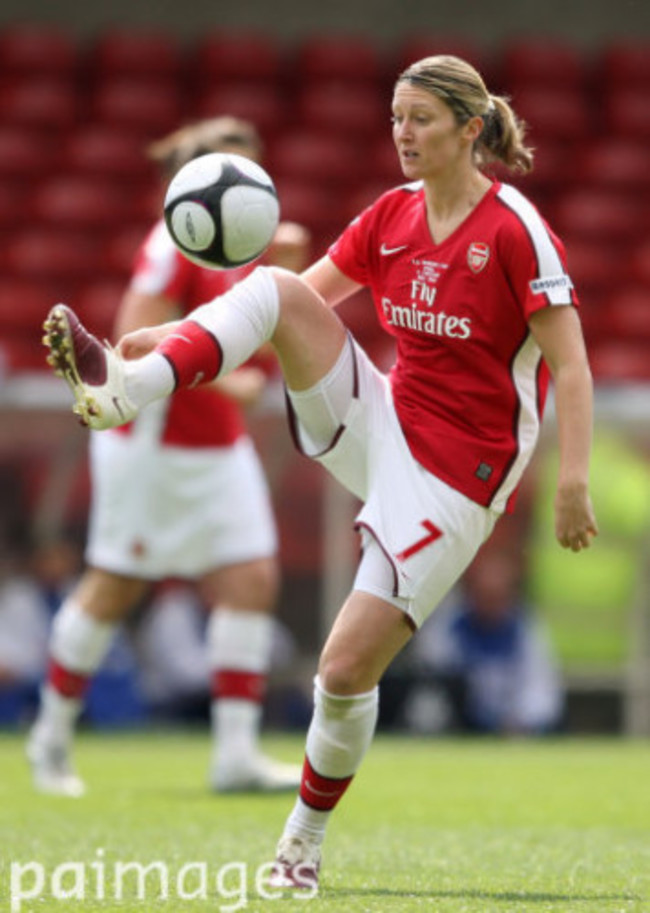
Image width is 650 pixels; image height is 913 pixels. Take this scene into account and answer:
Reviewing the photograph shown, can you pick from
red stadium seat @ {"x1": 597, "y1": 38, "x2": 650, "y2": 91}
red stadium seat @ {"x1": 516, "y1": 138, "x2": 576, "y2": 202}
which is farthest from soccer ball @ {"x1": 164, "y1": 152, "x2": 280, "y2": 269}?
red stadium seat @ {"x1": 597, "y1": 38, "x2": 650, "y2": 91}

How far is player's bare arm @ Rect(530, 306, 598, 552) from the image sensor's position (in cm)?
403

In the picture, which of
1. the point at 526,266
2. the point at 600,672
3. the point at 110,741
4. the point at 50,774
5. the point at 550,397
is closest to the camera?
the point at 526,266

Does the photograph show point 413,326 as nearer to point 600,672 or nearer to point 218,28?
point 600,672

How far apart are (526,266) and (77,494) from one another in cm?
651

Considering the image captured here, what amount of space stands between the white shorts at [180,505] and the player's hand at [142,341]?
2.35 metres

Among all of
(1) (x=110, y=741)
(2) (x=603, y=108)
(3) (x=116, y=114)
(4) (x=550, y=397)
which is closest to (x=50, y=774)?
(1) (x=110, y=741)

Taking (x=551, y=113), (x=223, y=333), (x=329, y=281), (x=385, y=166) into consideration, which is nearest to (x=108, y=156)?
(x=385, y=166)

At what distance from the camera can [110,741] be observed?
344 inches

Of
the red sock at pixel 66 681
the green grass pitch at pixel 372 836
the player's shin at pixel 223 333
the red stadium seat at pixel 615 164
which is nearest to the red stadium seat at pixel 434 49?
the red stadium seat at pixel 615 164

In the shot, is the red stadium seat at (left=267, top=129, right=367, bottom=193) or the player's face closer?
the player's face

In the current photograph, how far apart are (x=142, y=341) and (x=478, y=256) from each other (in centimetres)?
76

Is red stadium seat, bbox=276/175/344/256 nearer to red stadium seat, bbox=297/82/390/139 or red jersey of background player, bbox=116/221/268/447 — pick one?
red stadium seat, bbox=297/82/390/139

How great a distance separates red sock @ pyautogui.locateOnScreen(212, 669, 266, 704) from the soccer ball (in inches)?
96.9

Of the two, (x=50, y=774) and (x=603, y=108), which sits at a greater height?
(x=603, y=108)
